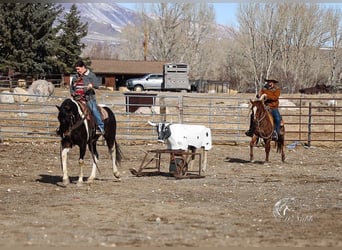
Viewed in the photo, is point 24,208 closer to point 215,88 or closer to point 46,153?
point 46,153

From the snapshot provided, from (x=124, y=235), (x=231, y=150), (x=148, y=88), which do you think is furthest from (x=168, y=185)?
(x=148, y=88)

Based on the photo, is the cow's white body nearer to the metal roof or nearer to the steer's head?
the steer's head

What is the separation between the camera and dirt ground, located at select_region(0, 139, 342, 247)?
5.89 m

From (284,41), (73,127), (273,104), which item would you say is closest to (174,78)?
(284,41)

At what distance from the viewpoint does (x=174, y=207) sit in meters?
Answer: 7.80

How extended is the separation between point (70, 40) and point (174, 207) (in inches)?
1580

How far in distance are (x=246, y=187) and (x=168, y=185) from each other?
128 cm

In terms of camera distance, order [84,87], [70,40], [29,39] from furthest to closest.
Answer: [70,40]
[29,39]
[84,87]

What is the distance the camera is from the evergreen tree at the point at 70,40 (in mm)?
44750

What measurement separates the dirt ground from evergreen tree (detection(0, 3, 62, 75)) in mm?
26070

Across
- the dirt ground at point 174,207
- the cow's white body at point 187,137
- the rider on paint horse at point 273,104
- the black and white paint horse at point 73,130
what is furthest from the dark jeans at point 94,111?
the rider on paint horse at point 273,104

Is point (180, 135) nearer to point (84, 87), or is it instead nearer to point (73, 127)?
point (84, 87)

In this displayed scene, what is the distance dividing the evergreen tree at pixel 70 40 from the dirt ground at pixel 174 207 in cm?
3200

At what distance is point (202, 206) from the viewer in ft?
26.0
